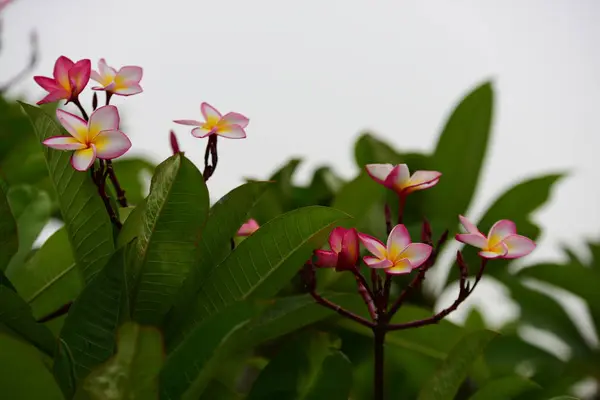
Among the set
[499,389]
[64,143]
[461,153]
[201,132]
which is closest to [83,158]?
[64,143]

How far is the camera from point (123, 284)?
53cm

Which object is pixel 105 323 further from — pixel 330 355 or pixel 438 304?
pixel 438 304

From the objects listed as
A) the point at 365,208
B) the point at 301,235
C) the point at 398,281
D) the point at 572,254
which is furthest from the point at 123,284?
the point at 572,254

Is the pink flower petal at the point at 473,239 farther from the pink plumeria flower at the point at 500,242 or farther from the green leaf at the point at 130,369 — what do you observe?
the green leaf at the point at 130,369

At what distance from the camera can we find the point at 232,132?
24.7 inches

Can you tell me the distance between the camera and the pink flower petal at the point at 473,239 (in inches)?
22.5

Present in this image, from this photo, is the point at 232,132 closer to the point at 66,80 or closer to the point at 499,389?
the point at 66,80

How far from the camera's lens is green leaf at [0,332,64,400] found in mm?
464

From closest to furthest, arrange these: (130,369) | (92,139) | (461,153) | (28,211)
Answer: (130,369) → (92,139) → (28,211) → (461,153)

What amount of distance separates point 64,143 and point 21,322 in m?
0.16

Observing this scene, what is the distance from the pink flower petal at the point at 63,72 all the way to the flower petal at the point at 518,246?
412 mm

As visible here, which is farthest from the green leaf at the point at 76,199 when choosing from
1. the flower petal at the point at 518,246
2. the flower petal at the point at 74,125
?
the flower petal at the point at 518,246

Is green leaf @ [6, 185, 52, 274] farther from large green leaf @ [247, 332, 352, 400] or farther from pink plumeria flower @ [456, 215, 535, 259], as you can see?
pink plumeria flower @ [456, 215, 535, 259]

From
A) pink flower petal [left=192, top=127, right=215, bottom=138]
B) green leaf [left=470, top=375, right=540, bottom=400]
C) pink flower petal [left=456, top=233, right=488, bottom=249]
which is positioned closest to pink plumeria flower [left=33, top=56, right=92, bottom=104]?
pink flower petal [left=192, top=127, right=215, bottom=138]
